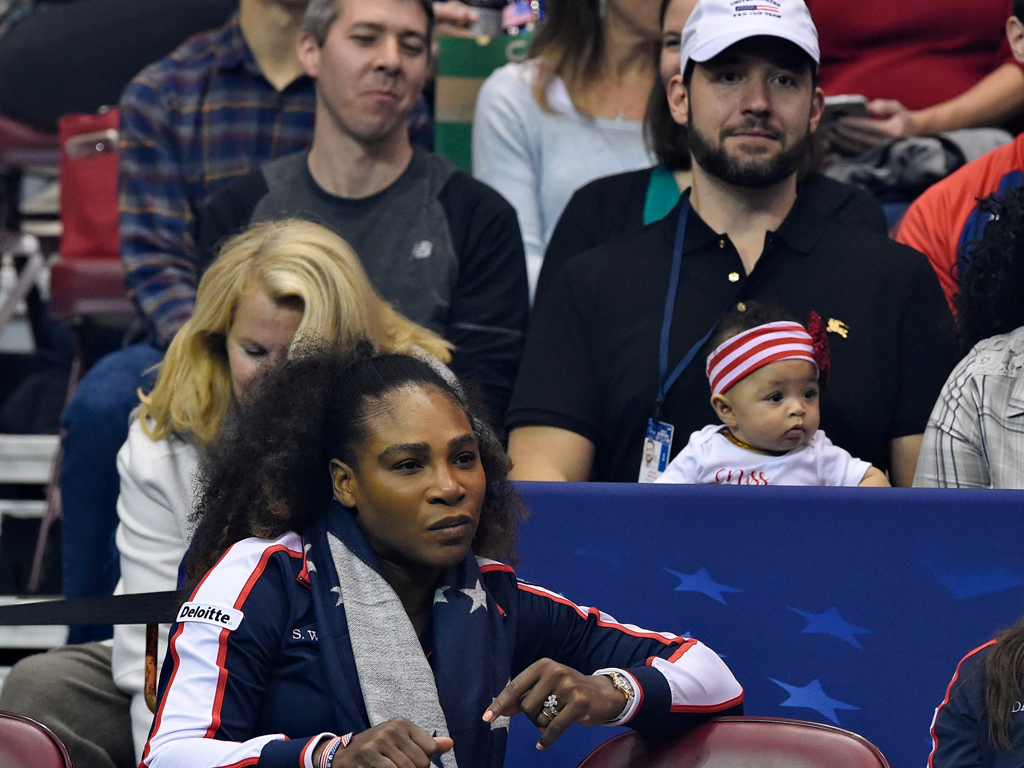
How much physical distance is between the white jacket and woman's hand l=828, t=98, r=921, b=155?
2.02 metres

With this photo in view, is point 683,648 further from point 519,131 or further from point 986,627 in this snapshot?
point 519,131

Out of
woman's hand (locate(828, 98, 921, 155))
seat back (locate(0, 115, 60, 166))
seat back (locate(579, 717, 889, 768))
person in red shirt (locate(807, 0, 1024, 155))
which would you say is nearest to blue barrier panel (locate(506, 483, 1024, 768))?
seat back (locate(579, 717, 889, 768))

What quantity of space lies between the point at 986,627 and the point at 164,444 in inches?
63.9

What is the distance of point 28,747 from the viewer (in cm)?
214

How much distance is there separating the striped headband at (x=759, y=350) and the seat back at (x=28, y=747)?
144 cm

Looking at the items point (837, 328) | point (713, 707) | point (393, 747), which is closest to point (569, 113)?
point (837, 328)

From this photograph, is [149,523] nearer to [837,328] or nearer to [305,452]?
[305,452]

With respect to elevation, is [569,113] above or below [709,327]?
above

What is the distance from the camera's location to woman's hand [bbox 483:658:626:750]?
6.37ft

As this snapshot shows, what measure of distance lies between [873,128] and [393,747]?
2.76 meters

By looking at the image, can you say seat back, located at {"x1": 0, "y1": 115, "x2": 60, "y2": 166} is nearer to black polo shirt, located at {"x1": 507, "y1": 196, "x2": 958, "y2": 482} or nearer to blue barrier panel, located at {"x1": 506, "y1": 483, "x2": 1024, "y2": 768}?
black polo shirt, located at {"x1": 507, "y1": 196, "x2": 958, "y2": 482}

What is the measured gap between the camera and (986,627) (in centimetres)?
251

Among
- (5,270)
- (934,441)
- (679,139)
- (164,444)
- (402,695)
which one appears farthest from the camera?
(5,270)

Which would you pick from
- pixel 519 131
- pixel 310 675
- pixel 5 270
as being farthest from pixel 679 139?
pixel 5 270
